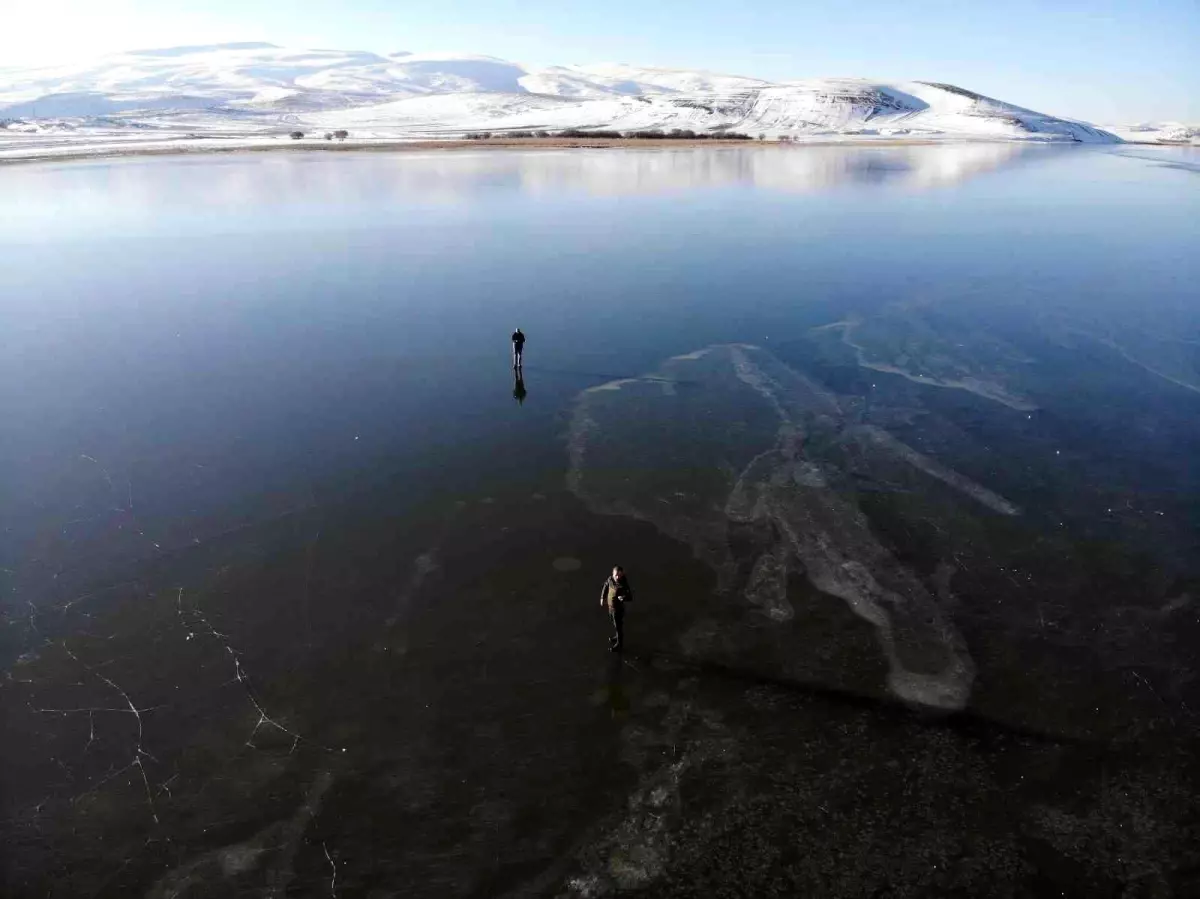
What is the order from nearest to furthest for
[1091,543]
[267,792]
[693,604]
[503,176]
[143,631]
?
[267,792] → [143,631] → [693,604] → [1091,543] → [503,176]

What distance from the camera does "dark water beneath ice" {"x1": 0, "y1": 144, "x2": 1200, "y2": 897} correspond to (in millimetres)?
8273

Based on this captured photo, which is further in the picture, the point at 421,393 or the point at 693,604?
the point at 421,393

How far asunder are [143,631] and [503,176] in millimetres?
67584

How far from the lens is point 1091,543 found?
13523 millimetres

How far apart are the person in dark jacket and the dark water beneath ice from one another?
42 cm

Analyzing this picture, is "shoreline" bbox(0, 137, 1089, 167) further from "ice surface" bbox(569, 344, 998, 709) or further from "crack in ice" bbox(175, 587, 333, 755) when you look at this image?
"crack in ice" bbox(175, 587, 333, 755)

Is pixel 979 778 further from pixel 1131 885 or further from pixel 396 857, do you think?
pixel 396 857

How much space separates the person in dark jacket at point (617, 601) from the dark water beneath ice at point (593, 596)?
1.39 ft

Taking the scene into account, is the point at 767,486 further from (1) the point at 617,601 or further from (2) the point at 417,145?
(2) the point at 417,145

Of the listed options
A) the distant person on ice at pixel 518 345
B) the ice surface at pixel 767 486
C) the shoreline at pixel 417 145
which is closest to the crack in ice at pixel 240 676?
the ice surface at pixel 767 486

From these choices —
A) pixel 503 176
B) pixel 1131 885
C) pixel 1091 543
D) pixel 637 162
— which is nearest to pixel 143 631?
pixel 1131 885

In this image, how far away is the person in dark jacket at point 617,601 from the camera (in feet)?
34.5

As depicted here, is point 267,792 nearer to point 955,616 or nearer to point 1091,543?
point 955,616

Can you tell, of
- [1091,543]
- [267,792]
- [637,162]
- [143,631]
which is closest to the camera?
[267,792]
